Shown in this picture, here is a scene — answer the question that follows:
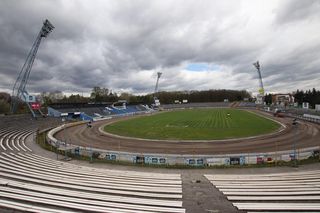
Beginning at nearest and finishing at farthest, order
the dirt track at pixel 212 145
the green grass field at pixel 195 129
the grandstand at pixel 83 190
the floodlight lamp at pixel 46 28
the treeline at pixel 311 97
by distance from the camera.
Result: the grandstand at pixel 83 190 → the dirt track at pixel 212 145 → the green grass field at pixel 195 129 → the floodlight lamp at pixel 46 28 → the treeline at pixel 311 97

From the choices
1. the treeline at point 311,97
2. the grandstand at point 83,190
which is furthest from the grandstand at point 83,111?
the treeline at point 311,97

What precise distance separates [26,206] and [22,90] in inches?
2791

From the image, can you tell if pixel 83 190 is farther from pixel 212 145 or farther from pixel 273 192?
pixel 212 145

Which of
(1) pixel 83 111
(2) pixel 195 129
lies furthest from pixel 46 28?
(2) pixel 195 129

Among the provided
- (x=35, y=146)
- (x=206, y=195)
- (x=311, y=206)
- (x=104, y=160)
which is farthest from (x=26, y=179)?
(x=35, y=146)

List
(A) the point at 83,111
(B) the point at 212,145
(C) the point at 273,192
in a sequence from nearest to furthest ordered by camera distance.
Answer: (C) the point at 273,192, (B) the point at 212,145, (A) the point at 83,111

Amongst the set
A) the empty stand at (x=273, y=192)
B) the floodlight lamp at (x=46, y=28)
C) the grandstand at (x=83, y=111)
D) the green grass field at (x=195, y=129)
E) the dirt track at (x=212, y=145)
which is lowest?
the dirt track at (x=212, y=145)

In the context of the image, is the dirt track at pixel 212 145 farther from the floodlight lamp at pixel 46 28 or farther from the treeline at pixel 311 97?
the treeline at pixel 311 97

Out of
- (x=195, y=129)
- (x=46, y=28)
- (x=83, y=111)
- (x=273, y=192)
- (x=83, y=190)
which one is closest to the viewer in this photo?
(x=273, y=192)

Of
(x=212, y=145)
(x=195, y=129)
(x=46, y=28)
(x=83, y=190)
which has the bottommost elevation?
(x=212, y=145)

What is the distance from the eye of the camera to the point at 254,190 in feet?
45.2

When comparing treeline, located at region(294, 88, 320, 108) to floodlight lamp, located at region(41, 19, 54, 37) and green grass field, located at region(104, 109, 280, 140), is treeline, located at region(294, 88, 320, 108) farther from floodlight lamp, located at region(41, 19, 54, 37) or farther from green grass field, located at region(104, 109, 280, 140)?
floodlight lamp, located at region(41, 19, 54, 37)

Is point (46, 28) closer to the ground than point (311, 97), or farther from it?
farther from it

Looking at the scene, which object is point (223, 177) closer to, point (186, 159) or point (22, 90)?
point (186, 159)
